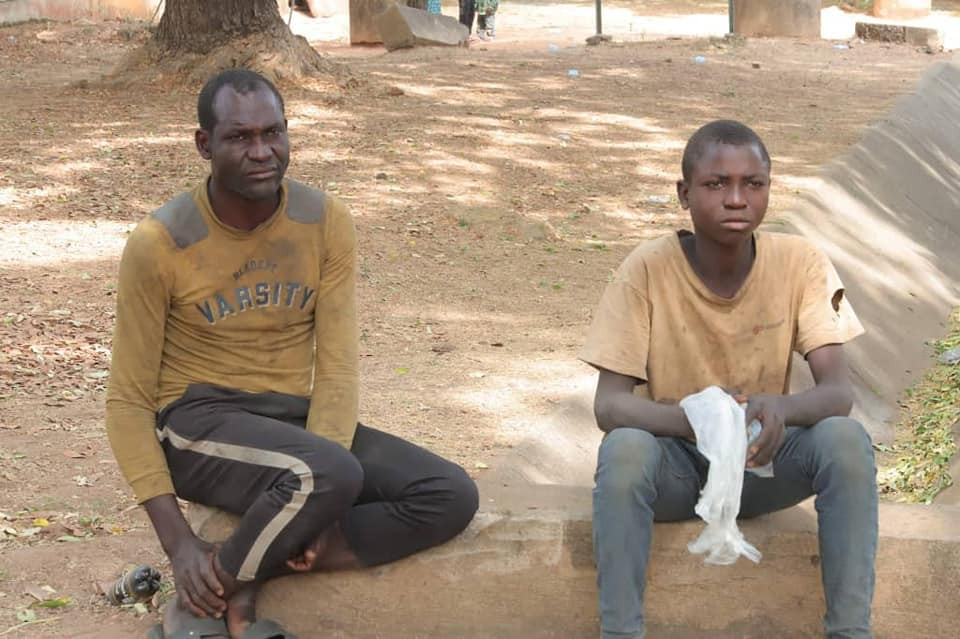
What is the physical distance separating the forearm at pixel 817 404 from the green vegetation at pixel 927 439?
1.93 m

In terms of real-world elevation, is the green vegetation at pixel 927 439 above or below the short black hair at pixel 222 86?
below

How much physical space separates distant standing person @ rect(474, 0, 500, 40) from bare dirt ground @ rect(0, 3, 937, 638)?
420cm

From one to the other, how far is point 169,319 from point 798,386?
11.4 ft

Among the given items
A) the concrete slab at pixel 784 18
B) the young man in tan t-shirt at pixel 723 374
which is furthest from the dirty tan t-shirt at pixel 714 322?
the concrete slab at pixel 784 18

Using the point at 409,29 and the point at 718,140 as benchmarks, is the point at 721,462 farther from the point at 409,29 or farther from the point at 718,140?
the point at 409,29

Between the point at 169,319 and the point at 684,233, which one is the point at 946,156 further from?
the point at 169,319

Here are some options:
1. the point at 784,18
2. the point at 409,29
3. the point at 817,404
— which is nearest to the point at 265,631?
the point at 817,404

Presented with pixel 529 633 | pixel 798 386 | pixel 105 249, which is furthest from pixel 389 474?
pixel 105 249

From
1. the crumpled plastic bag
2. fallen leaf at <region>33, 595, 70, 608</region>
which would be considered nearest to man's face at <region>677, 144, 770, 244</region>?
the crumpled plastic bag

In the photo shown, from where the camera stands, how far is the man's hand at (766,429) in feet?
9.86

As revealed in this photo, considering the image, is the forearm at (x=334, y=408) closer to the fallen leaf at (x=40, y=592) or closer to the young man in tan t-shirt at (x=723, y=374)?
the young man in tan t-shirt at (x=723, y=374)

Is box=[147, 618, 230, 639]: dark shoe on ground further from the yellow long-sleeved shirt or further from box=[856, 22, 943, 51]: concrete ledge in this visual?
box=[856, 22, 943, 51]: concrete ledge

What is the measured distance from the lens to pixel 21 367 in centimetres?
552

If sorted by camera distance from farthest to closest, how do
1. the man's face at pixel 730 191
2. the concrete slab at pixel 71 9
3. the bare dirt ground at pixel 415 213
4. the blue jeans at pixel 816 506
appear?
the concrete slab at pixel 71 9 → the bare dirt ground at pixel 415 213 → the man's face at pixel 730 191 → the blue jeans at pixel 816 506
